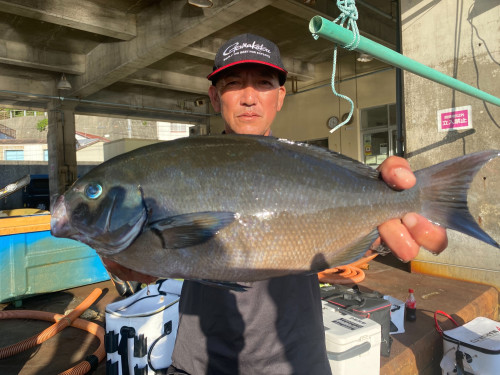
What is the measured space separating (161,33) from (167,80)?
4955 mm

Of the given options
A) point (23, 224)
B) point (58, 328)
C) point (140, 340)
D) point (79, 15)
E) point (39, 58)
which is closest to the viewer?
point (140, 340)

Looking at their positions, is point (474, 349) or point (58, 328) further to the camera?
point (58, 328)

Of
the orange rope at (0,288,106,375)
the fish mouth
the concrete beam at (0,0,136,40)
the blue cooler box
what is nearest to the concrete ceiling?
the concrete beam at (0,0,136,40)

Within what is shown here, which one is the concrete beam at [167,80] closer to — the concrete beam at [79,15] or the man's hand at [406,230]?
the concrete beam at [79,15]

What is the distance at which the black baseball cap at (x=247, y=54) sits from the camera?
1.75 metres

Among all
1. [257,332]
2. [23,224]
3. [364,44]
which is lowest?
[257,332]

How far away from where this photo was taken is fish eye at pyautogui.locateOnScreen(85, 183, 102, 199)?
1.38m

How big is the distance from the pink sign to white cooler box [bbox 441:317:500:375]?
283 centimetres

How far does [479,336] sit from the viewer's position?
3.11 metres

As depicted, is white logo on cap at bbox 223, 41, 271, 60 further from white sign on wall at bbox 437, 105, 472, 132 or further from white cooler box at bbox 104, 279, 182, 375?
white sign on wall at bbox 437, 105, 472, 132

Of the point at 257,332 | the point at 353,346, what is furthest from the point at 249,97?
the point at 353,346

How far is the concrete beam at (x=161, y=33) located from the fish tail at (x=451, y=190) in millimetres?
6395

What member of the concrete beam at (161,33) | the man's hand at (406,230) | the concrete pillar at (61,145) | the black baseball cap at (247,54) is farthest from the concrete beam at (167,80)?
the man's hand at (406,230)

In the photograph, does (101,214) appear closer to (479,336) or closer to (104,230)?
(104,230)
